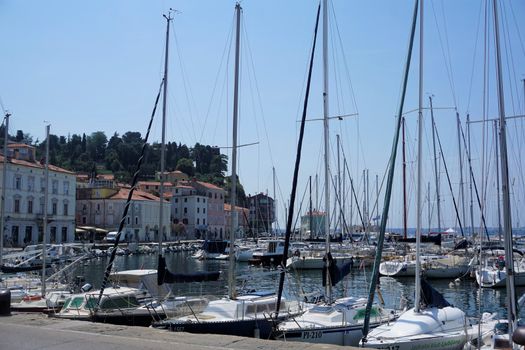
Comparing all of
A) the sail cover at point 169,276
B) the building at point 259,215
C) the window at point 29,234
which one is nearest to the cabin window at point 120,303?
the sail cover at point 169,276

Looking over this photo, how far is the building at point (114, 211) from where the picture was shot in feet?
343

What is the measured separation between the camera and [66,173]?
87375 millimetres

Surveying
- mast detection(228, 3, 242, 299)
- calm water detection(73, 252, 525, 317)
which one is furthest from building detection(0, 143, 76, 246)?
mast detection(228, 3, 242, 299)

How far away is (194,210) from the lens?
12512cm

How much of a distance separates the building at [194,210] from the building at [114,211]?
11.9 metres

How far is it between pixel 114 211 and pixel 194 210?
24375mm

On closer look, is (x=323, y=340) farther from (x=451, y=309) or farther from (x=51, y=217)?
(x=51, y=217)

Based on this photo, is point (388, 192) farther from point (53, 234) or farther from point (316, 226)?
point (53, 234)

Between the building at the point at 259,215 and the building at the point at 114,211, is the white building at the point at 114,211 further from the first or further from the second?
the building at the point at 259,215

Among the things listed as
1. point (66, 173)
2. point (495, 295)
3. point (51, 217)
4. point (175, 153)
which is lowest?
point (495, 295)

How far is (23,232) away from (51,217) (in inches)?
213

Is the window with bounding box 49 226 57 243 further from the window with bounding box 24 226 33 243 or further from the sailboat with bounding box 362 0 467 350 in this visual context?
the sailboat with bounding box 362 0 467 350

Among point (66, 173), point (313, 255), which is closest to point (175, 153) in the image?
point (66, 173)

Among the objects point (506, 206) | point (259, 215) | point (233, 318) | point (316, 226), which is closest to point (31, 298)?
point (233, 318)
